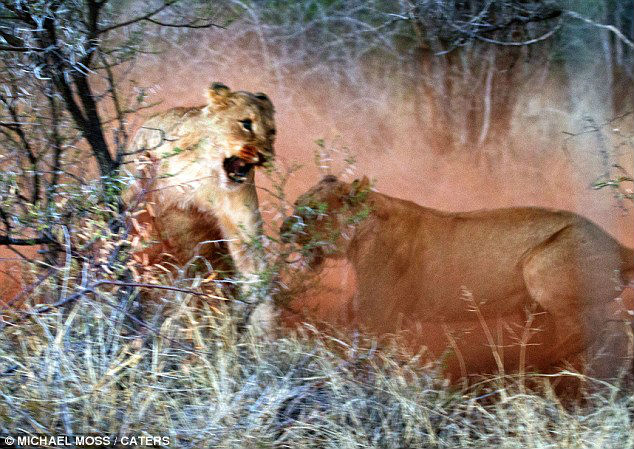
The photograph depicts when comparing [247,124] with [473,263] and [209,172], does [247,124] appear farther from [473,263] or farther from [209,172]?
[473,263]

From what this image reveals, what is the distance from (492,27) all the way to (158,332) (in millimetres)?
3341

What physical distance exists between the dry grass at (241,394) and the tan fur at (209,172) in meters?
0.54

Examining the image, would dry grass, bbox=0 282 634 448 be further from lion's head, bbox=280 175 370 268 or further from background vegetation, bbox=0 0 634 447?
lion's head, bbox=280 175 370 268

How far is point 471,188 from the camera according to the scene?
19.8 feet

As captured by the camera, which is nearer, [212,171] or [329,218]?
[212,171]

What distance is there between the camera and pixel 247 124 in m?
4.36

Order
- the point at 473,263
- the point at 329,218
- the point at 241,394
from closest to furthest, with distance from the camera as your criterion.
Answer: the point at 241,394 → the point at 329,218 → the point at 473,263

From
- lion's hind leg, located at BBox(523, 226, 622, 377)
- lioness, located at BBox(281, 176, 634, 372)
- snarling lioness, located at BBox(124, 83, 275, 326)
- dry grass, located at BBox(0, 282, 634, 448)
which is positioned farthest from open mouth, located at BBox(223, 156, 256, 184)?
lion's hind leg, located at BBox(523, 226, 622, 377)

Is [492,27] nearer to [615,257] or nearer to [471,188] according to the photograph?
[471,188]

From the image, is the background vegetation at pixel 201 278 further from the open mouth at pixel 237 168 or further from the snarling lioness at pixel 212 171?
the open mouth at pixel 237 168

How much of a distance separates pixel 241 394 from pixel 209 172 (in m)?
1.32

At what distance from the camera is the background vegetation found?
3.54m

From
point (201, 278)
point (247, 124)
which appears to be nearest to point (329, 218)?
point (247, 124)

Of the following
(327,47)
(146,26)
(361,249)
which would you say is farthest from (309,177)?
(146,26)
